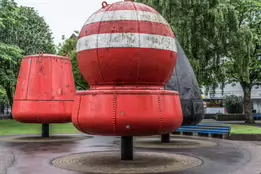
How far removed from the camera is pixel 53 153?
539 inches

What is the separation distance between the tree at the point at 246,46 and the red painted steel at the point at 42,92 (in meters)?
11.7

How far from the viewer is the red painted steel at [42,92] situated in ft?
56.6

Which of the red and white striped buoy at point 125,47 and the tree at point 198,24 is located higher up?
the tree at point 198,24

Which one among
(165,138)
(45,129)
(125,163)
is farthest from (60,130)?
Answer: (125,163)

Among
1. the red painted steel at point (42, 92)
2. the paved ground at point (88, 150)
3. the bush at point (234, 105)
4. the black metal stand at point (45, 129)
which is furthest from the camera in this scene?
the bush at point (234, 105)

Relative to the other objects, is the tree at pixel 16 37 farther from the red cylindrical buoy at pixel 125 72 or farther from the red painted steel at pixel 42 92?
the red cylindrical buoy at pixel 125 72

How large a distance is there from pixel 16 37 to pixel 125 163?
79.7 feet

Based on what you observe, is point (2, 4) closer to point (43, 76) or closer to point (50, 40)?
point (50, 40)

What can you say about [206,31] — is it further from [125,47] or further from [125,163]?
[125,47]

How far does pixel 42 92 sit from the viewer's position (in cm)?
1734

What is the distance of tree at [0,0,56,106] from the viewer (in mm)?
28266

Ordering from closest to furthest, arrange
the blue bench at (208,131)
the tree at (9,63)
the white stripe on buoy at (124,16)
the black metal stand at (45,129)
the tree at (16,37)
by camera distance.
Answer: the white stripe on buoy at (124,16) < the black metal stand at (45,129) < the blue bench at (208,131) < the tree at (9,63) < the tree at (16,37)

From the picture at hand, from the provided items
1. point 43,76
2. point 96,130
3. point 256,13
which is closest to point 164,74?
point 96,130

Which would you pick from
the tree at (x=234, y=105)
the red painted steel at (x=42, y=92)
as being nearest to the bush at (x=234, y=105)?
the tree at (x=234, y=105)
